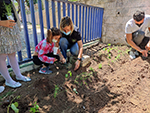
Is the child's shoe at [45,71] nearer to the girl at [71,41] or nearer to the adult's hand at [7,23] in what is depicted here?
the girl at [71,41]

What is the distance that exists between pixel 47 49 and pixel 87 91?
108cm

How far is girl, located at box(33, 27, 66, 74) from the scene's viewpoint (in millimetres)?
1894

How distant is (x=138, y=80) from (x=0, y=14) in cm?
255

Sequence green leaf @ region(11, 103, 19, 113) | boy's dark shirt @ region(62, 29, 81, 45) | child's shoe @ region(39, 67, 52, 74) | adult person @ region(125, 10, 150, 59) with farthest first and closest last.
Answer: adult person @ region(125, 10, 150, 59)
boy's dark shirt @ region(62, 29, 81, 45)
child's shoe @ region(39, 67, 52, 74)
green leaf @ region(11, 103, 19, 113)

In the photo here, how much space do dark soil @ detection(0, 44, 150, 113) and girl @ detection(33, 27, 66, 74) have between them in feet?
0.86

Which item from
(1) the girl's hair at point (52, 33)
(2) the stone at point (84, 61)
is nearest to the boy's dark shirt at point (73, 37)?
(2) the stone at point (84, 61)

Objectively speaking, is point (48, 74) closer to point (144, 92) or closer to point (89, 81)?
point (89, 81)

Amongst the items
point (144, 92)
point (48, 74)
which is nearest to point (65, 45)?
point (48, 74)

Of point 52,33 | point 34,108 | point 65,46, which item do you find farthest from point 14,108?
point 65,46

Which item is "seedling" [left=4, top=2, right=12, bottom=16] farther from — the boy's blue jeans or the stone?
the stone

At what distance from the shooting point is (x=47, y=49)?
2078mm

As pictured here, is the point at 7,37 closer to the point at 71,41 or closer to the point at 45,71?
the point at 45,71

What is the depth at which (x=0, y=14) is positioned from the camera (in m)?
1.47

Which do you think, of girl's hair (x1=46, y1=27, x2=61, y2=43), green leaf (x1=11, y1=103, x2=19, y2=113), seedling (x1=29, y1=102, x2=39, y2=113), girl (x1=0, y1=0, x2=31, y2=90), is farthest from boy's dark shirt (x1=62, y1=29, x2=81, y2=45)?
green leaf (x1=11, y1=103, x2=19, y2=113)
